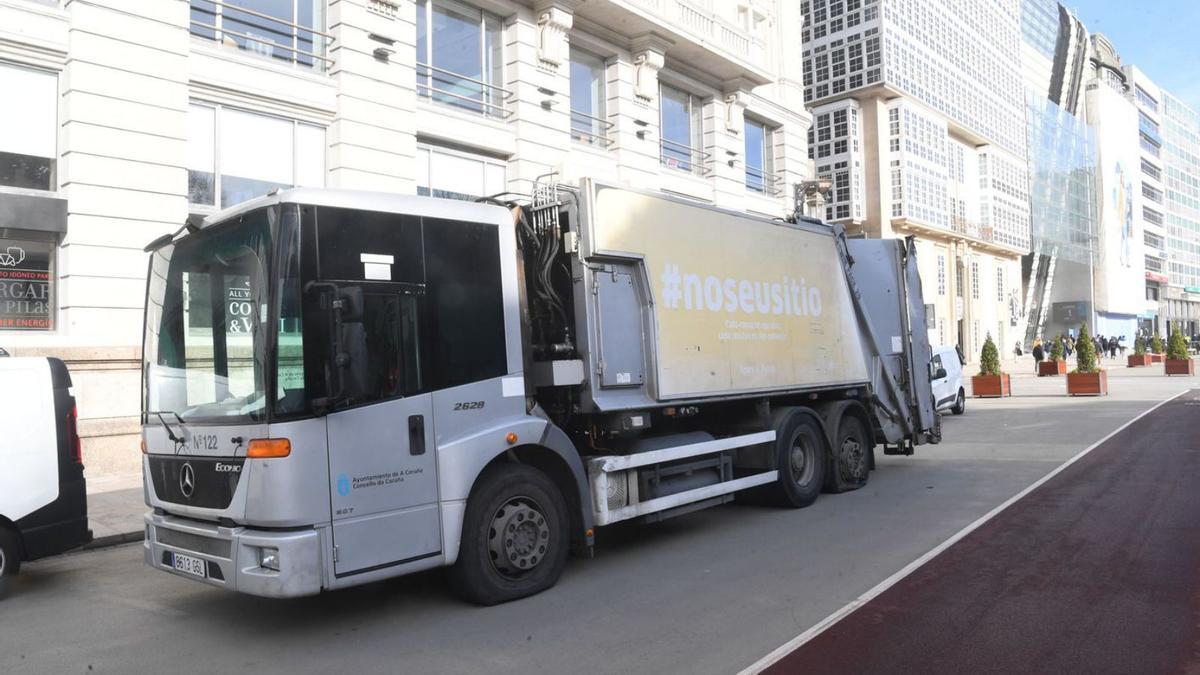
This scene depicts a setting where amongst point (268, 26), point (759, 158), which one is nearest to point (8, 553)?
point (268, 26)

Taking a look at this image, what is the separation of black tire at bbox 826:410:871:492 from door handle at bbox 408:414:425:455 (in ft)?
18.7

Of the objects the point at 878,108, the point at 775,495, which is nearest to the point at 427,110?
the point at 775,495

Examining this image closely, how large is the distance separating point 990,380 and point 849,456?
1924cm

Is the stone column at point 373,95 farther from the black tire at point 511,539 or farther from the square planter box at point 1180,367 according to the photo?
the square planter box at point 1180,367

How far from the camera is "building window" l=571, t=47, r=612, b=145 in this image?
66.2ft

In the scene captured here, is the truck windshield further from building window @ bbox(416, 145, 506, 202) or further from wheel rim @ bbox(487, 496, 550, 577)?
building window @ bbox(416, 145, 506, 202)

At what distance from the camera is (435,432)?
5.47m

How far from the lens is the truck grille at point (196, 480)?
A: 16.4ft

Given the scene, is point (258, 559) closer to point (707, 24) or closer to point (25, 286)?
point (25, 286)

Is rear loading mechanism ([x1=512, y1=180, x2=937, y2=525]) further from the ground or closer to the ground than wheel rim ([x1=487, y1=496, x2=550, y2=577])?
further from the ground

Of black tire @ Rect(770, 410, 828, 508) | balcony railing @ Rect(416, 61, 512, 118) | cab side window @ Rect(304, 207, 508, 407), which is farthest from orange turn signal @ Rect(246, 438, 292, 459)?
balcony railing @ Rect(416, 61, 512, 118)

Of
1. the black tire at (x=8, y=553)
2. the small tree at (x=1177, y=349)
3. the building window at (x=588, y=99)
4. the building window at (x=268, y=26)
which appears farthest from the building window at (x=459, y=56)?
the small tree at (x=1177, y=349)

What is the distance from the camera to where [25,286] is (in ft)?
39.7

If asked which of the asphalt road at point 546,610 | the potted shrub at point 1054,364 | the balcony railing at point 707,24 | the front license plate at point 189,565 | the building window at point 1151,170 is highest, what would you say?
the building window at point 1151,170
